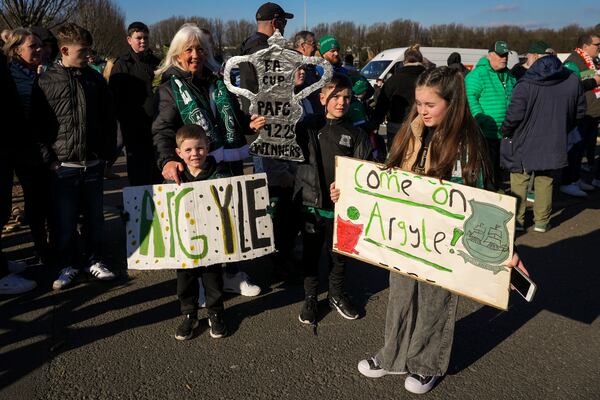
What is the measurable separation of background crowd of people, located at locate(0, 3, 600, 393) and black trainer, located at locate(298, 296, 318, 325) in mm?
10

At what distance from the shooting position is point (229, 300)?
3.91 m

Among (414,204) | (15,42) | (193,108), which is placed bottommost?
(414,204)

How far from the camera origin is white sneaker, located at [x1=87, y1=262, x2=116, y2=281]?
13.8ft

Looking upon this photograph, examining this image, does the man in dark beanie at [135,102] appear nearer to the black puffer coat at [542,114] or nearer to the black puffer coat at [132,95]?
the black puffer coat at [132,95]

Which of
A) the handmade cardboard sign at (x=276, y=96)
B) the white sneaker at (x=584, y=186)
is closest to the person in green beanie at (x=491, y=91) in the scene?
the white sneaker at (x=584, y=186)

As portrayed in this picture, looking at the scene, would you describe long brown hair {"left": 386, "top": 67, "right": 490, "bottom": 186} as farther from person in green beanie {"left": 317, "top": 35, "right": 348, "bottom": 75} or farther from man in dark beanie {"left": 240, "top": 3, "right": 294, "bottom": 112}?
person in green beanie {"left": 317, "top": 35, "right": 348, "bottom": 75}

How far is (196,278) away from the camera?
3.31 meters

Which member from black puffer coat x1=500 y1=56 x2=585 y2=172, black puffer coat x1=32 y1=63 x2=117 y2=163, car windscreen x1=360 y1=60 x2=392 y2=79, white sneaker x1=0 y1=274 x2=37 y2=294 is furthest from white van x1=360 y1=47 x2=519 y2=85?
white sneaker x1=0 y1=274 x2=37 y2=294

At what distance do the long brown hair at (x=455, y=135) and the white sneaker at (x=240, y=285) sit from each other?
6.80ft

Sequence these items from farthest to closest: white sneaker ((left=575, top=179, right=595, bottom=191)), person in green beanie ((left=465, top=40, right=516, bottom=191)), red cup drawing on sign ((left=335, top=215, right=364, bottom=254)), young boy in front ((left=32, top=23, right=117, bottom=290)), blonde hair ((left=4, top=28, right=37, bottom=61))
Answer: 1. white sneaker ((left=575, top=179, right=595, bottom=191))
2. person in green beanie ((left=465, top=40, right=516, bottom=191))
3. blonde hair ((left=4, top=28, right=37, bottom=61))
4. young boy in front ((left=32, top=23, right=117, bottom=290))
5. red cup drawing on sign ((left=335, top=215, right=364, bottom=254))

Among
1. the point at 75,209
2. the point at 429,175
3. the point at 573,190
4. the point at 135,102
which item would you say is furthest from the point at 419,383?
the point at 573,190

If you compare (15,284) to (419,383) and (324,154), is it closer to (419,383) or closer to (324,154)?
(324,154)

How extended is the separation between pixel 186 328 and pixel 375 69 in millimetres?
16142

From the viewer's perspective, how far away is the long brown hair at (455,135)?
240 centimetres
